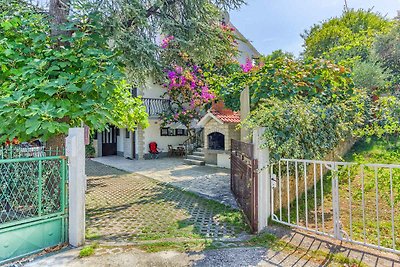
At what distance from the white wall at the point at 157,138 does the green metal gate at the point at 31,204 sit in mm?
13926

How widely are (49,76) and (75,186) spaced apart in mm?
2343

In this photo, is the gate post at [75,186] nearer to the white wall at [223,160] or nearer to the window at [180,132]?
the white wall at [223,160]

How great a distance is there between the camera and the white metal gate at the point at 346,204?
3.82 m

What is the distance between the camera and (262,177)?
193 inches

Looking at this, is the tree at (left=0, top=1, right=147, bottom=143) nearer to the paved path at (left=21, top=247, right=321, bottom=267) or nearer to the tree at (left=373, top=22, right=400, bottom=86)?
the paved path at (left=21, top=247, right=321, bottom=267)

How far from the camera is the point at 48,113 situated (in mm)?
4535

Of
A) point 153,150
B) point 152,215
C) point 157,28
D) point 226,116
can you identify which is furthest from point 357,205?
point 153,150

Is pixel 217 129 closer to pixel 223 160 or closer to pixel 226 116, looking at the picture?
pixel 226 116

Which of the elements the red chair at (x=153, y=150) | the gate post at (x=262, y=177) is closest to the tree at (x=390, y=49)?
the gate post at (x=262, y=177)

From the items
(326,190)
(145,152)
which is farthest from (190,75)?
(326,190)

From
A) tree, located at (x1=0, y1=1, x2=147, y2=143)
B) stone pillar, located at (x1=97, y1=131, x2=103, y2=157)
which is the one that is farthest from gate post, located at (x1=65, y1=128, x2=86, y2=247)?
stone pillar, located at (x1=97, y1=131, x2=103, y2=157)

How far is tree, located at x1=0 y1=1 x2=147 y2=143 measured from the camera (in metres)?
4.61

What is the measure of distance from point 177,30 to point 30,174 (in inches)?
213

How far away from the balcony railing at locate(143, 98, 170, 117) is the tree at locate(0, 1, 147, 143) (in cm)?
1242
